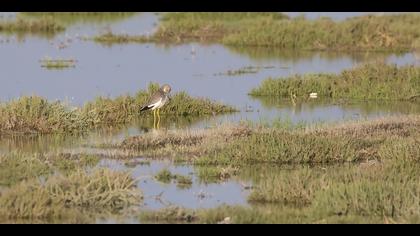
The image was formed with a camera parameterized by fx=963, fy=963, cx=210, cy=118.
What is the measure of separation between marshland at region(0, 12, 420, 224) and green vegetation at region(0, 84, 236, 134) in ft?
0.10

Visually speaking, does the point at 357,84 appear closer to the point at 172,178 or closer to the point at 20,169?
the point at 172,178

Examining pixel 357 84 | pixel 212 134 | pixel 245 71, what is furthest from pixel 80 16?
pixel 212 134

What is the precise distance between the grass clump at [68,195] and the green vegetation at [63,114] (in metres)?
5.55

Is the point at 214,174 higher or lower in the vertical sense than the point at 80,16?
lower

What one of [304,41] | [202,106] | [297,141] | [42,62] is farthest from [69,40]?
[297,141]

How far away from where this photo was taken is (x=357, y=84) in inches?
963

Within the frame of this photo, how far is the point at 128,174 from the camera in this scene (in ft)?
40.3

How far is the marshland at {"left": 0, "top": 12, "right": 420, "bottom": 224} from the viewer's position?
Result: 37.7 feet

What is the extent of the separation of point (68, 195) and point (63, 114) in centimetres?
621

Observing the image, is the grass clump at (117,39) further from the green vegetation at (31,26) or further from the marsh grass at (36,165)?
the marsh grass at (36,165)

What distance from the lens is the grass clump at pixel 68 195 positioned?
1102 cm

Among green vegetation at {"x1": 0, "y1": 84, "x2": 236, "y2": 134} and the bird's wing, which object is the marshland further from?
the bird's wing

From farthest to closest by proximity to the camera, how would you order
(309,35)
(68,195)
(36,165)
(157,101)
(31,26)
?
(31,26), (309,35), (157,101), (36,165), (68,195)

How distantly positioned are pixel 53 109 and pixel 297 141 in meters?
4.96
